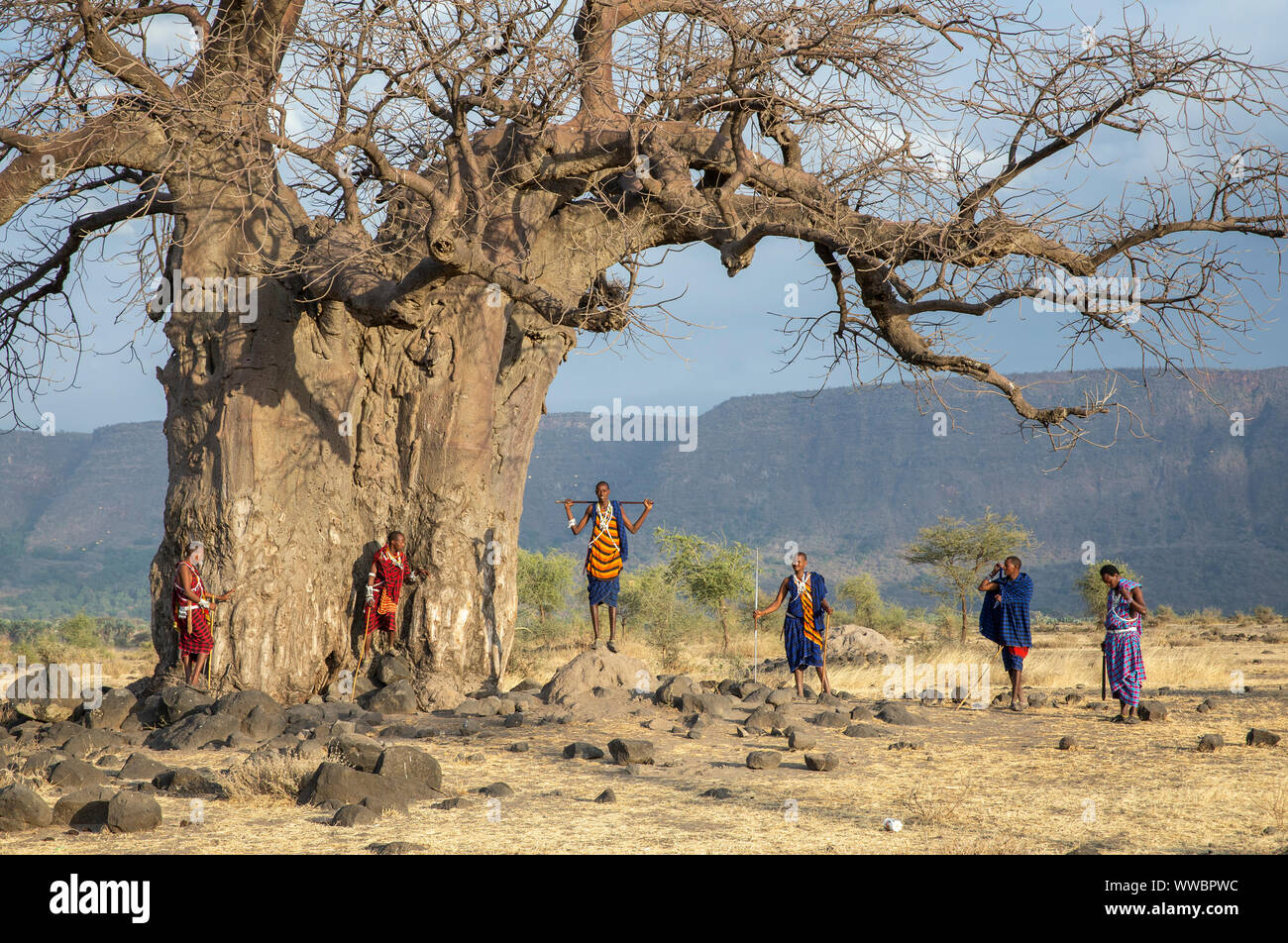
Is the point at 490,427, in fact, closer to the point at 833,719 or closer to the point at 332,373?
the point at 332,373

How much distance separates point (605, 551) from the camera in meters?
11.1

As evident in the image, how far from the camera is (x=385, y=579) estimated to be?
9.91 m

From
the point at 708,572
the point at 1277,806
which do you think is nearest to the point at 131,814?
the point at 1277,806

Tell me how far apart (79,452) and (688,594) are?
65350 millimetres

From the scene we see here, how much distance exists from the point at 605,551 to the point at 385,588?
2.35 meters

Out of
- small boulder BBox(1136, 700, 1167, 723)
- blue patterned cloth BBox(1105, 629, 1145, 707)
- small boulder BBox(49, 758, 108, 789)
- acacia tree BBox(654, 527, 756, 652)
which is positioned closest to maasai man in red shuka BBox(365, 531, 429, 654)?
small boulder BBox(49, 758, 108, 789)

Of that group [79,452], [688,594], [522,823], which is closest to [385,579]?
[522,823]

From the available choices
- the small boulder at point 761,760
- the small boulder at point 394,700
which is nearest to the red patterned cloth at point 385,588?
the small boulder at point 394,700

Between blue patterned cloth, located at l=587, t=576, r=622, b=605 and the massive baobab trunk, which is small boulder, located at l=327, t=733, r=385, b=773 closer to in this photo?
the massive baobab trunk

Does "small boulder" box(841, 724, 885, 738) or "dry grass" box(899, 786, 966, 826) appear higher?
"dry grass" box(899, 786, 966, 826)

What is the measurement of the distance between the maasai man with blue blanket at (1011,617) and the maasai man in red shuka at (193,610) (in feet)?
24.4

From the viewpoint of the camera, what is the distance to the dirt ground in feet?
17.0

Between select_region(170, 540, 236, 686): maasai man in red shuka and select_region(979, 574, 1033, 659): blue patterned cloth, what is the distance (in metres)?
7.44

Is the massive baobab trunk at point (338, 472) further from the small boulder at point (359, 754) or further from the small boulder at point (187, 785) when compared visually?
the small boulder at point (187, 785)
